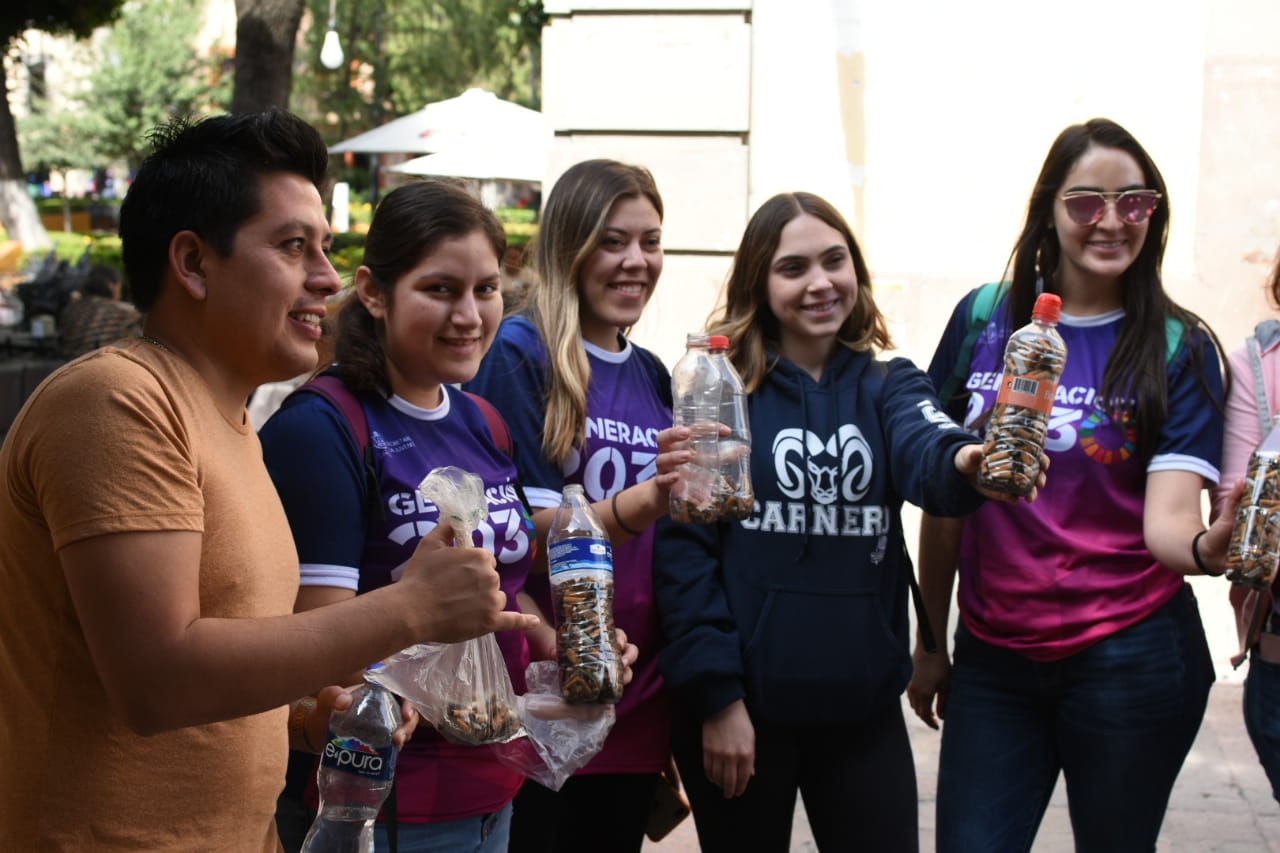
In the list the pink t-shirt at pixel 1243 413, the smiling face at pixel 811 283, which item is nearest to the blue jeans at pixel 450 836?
the smiling face at pixel 811 283

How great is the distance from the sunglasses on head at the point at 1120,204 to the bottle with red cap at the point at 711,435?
1017 millimetres

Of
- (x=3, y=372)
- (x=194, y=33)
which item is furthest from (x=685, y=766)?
(x=194, y=33)

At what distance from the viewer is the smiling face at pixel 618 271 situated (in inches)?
141

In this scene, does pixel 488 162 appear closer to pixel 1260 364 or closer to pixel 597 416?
pixel 597 416

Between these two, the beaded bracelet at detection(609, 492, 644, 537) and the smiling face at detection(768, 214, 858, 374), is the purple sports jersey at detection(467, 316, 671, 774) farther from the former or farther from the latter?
the smiling face at detection(768, 214, 858, 374)

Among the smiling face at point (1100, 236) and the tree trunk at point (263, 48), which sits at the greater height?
the tree trunk at point (263, 48)

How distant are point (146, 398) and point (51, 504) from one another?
0.63 ft

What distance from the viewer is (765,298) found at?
3645mm

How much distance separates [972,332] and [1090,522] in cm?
62

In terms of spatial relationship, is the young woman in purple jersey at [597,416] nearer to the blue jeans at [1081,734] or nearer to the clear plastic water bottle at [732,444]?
the clear plastic water bottle at [732,444]

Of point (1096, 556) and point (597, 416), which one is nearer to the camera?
point (1096, 556)

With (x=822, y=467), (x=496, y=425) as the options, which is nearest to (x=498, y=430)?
(x=496, y=425)

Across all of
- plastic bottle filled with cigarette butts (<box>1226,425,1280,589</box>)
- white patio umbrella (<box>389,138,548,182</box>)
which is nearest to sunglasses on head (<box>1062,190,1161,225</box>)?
plastic bottle filled with cigarette butts (<box>1226,425,1280,589</box>)

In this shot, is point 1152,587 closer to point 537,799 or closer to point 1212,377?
point 1212,377
